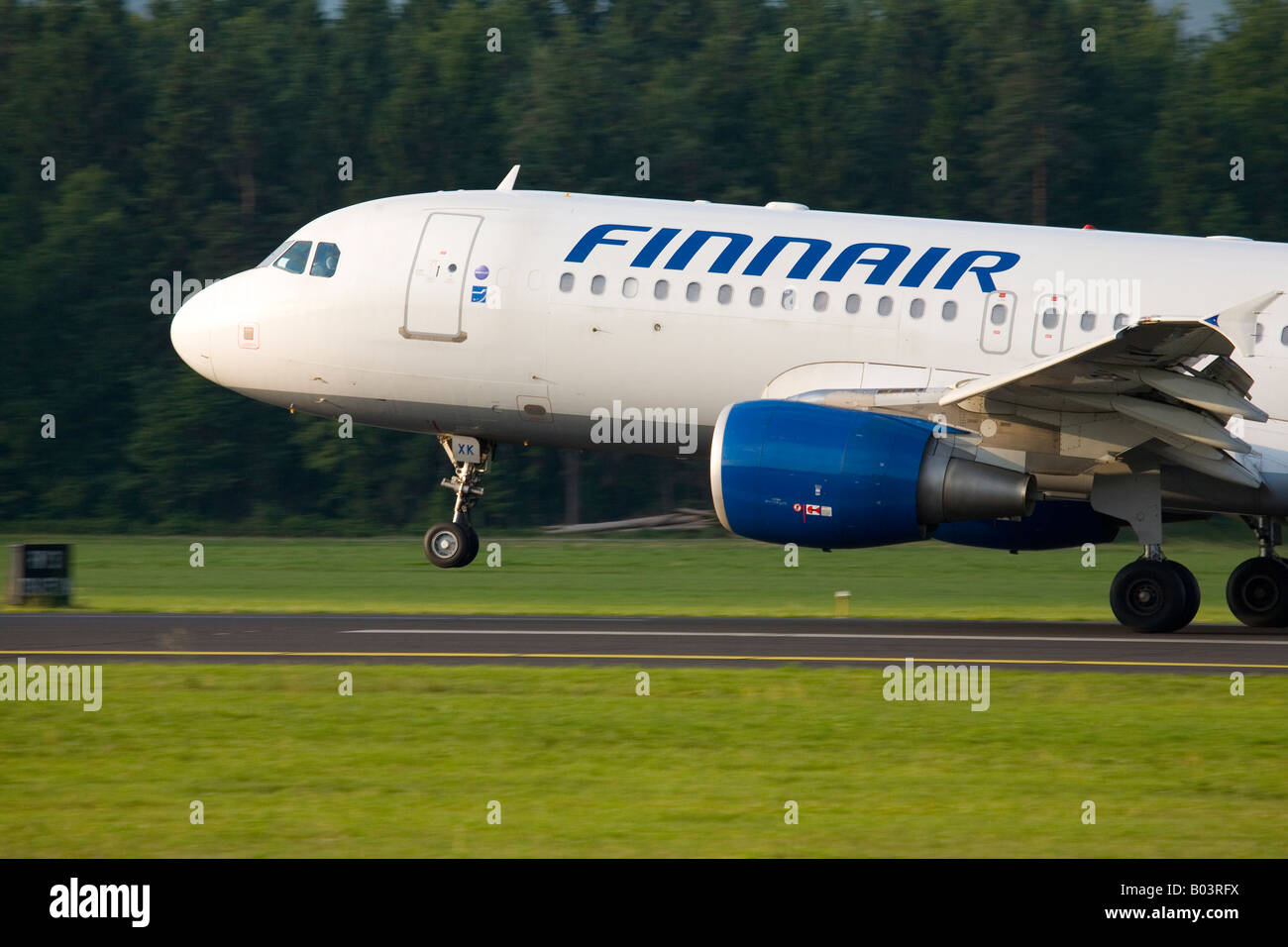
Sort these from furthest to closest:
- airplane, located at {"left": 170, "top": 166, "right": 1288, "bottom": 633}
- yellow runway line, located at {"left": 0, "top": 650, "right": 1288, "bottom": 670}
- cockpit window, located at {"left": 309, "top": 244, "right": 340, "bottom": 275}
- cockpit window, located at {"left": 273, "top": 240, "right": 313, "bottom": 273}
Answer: cockpit window, located at {"left": 273, "top": 240, "right": 313, "bottom": 273} → cockpit window, located at {"left": 309, "top": 244, "right": 340, "bottom": 275} → airplane, located at {"left": 170, "top": 166, "right": 1288, "bottom": 633} → yellow runway line, located at {"left": 0, "top": 650, "right": 1288, "bottom": 670}

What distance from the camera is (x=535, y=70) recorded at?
4925 cm

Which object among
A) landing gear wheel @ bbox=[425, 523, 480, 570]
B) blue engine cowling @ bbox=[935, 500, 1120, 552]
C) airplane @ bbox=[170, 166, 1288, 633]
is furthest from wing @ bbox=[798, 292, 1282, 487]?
landing gear wheel @ bbox=[425, 523, 480, 570]

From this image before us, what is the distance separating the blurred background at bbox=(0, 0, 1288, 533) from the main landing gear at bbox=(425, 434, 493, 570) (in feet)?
70.6

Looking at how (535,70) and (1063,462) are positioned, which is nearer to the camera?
(1063,462)

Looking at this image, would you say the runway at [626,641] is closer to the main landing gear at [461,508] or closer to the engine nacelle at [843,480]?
the main landing gear at [461,508]

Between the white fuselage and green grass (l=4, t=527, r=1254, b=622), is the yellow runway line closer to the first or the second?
the white fuselage

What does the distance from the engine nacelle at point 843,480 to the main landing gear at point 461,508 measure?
410cm

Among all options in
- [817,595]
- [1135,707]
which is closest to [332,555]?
[817,595]

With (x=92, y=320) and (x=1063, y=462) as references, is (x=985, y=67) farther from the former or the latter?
(x=1063, y=462)

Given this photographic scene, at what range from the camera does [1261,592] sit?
19.2 meters

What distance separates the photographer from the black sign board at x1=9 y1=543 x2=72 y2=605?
20516 millimetres

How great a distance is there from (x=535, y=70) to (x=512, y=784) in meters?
41.3

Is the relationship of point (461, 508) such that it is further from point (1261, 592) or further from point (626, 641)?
point (1261, 592)
